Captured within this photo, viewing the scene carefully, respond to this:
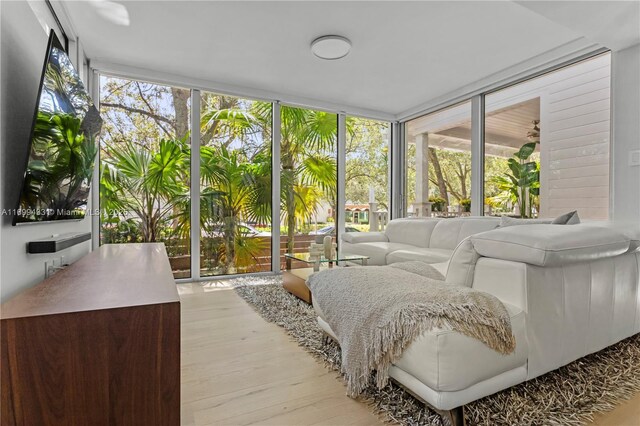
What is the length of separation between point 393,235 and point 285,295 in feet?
6.56

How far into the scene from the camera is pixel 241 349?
7.41 feet

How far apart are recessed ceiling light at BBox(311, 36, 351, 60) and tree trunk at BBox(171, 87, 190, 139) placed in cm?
186

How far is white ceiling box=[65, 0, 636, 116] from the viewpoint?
2697 millimetres

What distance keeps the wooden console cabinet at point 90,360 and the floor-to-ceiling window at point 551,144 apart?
3.76 metres

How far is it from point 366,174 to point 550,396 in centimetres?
424

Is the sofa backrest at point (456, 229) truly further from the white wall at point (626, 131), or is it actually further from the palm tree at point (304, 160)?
the palm tree at point (304, 160)


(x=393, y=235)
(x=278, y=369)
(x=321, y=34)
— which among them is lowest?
(x=278, y=369)

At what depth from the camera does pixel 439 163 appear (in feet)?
16.3

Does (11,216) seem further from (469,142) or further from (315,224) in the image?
(469,142)

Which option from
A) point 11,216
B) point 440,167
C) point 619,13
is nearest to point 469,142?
point 440,167

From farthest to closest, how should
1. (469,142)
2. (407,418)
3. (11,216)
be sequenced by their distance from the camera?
(469,142) < (407,418) < (11,216)

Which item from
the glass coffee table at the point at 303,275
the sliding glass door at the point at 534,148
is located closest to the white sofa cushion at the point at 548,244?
the sliding glass door at the point at 534,148

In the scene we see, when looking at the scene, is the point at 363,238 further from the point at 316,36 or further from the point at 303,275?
the point at 316,36

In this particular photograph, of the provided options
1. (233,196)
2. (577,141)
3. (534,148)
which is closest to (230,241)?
(233,196)
